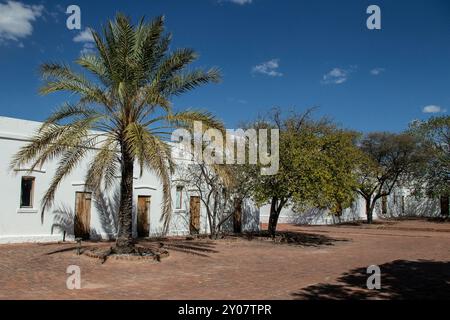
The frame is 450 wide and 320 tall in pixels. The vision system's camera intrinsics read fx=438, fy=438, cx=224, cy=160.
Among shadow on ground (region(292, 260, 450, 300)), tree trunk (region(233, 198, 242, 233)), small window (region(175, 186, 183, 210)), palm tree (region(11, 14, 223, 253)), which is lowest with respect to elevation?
shadow on ground (region(292, 260, 450, 300))

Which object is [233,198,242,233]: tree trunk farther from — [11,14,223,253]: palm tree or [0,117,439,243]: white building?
[11,14,223,253]: palm tree

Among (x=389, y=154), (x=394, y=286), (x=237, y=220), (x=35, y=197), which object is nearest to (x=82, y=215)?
(x=35, y=197)

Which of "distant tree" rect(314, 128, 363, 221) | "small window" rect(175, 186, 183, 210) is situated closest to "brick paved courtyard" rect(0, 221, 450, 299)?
"distant tree" rect(314, 128, 363, 221)

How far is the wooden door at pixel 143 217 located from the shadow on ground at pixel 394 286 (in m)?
11.2

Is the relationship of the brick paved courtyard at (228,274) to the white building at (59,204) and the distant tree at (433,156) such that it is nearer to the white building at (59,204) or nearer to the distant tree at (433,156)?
the white building at (59,204)

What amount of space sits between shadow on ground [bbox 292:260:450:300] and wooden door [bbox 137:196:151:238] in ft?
36.7

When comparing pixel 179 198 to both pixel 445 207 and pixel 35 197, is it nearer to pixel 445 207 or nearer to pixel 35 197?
pixel 35 197

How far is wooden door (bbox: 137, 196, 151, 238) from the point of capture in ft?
66.7

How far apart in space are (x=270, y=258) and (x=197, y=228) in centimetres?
896

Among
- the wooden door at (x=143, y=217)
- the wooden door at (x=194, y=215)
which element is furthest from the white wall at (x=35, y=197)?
the wooden door at (x=194, y=215)

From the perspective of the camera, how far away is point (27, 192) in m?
16.4

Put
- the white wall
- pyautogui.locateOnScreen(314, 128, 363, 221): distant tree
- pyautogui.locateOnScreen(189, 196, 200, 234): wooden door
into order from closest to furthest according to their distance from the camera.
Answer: the white wall, pyautogui.locateOnScreen(314, 128, 363, 221): distant tree, pyautogui.locateOnScreen(189, 196, 200, 234): wooden door

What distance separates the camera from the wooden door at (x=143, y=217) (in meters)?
20.3
